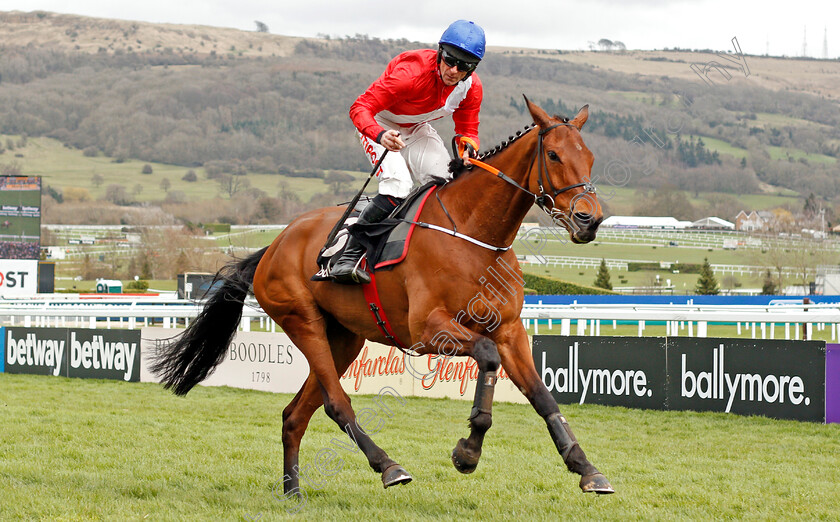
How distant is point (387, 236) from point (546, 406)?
4.17ft

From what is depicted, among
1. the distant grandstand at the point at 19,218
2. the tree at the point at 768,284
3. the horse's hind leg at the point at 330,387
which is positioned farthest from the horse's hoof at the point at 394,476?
the tree at the point at 768,284

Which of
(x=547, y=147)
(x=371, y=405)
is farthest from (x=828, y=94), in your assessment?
(x=547, y=147)

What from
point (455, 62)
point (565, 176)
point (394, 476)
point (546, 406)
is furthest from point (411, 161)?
point (394, 476)

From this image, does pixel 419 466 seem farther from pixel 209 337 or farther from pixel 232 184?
pixel 232 184

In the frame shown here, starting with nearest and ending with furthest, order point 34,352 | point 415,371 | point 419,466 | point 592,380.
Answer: point 419,466
point 592,380
point 415,371
point 34,352

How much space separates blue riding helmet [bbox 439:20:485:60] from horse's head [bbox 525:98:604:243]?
0.51 m

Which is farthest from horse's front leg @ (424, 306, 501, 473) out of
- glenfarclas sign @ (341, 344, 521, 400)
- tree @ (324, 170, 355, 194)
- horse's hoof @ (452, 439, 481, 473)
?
tree @ (324, 170, 355, 194)

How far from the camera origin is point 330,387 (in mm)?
5012

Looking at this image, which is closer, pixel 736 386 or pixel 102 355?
pixel 736 386

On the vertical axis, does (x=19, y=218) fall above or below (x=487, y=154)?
above

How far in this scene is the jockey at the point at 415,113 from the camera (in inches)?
177

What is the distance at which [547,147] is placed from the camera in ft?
13.4

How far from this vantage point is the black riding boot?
473 centimetres

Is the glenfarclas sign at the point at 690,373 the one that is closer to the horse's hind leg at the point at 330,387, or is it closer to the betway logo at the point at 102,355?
the horse's hind leg at the point at 330,387
